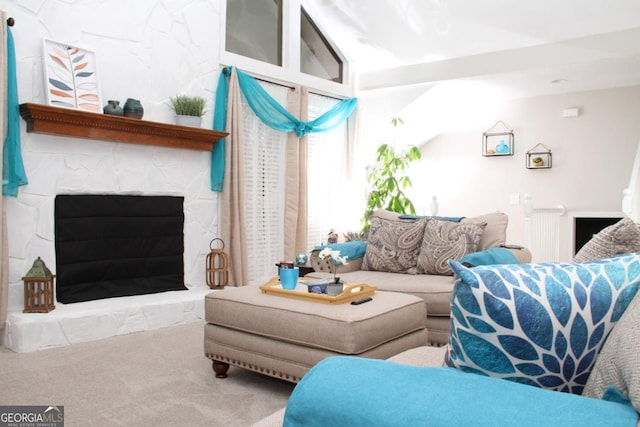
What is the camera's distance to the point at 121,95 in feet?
13.4

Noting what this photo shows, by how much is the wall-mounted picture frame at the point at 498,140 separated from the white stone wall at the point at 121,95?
3820 millimetres

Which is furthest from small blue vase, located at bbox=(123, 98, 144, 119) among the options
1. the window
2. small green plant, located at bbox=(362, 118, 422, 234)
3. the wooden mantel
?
small green plant, located at bbox=(362, 118, 422, 234)

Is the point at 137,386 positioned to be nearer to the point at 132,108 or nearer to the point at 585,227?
the point at 132,108

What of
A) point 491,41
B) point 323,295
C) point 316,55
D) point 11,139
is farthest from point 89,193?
point 491,41

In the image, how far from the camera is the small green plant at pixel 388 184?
6.14m

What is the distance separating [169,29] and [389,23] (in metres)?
2.36

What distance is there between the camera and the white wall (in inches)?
245

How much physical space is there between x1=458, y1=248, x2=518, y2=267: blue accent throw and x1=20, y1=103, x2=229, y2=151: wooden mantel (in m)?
2.46

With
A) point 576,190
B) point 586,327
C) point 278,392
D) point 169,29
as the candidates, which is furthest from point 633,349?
point 576,190

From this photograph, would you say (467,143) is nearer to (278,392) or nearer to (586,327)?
(278,392)

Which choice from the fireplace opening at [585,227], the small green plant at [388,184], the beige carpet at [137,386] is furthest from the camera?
the fireplace opening at [585,227]

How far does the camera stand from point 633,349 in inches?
32.3

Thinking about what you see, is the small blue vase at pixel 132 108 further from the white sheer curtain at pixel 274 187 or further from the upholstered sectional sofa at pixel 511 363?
the upholstered sectional sofa at pixel 511 363

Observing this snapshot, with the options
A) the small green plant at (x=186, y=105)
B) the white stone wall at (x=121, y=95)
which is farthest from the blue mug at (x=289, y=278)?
the small green plant at (x=186, y=105)
